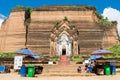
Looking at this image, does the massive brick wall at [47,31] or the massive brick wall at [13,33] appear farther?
the massive brick wall at [13,33]

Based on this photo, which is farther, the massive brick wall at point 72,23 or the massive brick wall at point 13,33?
the massive brick wall at point 13,33

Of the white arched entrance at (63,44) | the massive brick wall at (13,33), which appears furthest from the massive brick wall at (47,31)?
the white arched entrance at (63,44)

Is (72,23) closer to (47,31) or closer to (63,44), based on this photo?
(63,44)

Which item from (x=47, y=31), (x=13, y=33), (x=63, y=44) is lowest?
(x=63, y=44)

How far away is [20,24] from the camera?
51.5 m

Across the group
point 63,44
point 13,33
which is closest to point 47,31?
point 63,44

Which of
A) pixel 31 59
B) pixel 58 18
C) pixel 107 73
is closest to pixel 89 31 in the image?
pixel 58 18

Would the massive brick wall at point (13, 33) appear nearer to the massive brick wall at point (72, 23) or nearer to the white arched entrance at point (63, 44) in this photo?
the massive brick wall at point (72, 23)

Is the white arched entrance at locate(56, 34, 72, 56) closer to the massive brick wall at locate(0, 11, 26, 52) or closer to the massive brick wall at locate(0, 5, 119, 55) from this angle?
the massive brick wall at locate(0, 5, 119, 55)

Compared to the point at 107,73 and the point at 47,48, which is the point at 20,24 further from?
the point at 107,73

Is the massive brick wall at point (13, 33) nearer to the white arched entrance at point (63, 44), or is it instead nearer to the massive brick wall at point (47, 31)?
the massive brick wall at point (47, 31)

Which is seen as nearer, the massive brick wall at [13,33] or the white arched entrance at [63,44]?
the white arched entrance at [63,44]

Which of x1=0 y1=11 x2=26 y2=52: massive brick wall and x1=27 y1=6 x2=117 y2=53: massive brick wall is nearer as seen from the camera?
x1=27 y1=6 x2=117 y2=53: massive brick wall

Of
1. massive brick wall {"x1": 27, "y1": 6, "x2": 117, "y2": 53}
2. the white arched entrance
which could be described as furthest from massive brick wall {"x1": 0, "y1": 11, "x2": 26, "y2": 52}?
the white arched entrance
